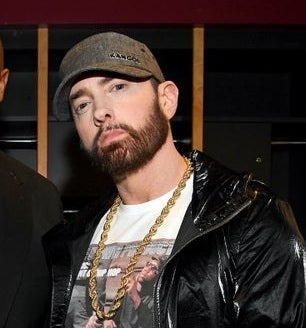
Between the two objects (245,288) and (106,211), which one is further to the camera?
(106,211)

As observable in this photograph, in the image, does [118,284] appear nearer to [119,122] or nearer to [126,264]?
[126,264]

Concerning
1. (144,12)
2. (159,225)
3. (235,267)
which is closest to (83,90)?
(159,225)

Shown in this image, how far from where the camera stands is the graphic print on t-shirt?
1.29 metres

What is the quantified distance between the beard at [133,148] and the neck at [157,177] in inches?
0.7

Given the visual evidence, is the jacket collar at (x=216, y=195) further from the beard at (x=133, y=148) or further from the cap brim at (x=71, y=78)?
the cap brim at (x=71, y=78)

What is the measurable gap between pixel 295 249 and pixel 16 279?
2.35 ft

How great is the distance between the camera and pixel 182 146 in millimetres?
2852

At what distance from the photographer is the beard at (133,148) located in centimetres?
141

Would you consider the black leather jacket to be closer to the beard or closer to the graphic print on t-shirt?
the graphic print on t-shirt

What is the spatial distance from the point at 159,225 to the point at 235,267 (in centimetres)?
22

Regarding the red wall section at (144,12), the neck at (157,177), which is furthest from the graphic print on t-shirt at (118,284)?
the red wall section at (144,12)

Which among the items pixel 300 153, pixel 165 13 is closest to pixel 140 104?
pixel 165 13

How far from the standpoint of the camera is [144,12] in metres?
2.65

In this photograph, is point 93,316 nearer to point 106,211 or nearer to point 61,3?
point 106,211
